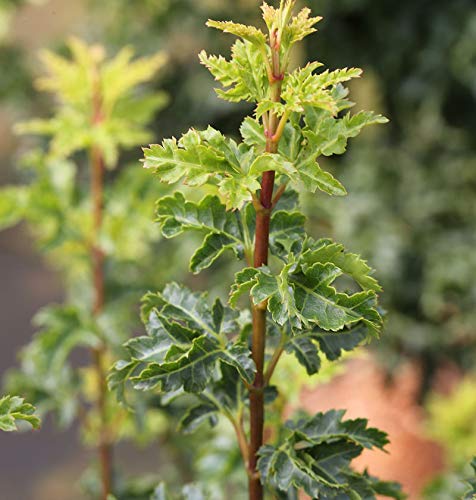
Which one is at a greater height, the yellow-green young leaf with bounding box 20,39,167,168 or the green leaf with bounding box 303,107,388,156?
the yellow-green young leaf with bounding box 20,39,167,168

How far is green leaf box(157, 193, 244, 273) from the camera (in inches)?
23.5

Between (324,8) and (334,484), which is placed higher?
(324,8)

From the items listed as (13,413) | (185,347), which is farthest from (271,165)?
(13,413)

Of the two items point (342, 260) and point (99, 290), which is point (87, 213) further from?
point (342, 260)

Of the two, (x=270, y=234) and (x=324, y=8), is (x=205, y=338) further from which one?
(x=324, y=8)

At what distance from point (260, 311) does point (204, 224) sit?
83 millimetres

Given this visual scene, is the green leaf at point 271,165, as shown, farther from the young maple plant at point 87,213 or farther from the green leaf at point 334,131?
the young maple plant at point 87,213

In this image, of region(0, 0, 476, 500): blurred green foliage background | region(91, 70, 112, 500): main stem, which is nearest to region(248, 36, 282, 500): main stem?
region(91, 70, 112, 500): main stem

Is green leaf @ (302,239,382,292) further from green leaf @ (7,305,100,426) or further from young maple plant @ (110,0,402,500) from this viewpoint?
green leaf @ (7,305,100,426)

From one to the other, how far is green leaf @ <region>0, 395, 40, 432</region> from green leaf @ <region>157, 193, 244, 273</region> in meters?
0.16

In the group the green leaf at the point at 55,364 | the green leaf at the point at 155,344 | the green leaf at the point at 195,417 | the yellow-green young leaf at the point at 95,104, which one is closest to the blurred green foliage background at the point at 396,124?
the yellow-green young leaf at the point at 95,104

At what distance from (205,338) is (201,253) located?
7cm

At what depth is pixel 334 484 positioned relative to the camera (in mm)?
586

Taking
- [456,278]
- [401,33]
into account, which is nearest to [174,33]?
[401,33]
